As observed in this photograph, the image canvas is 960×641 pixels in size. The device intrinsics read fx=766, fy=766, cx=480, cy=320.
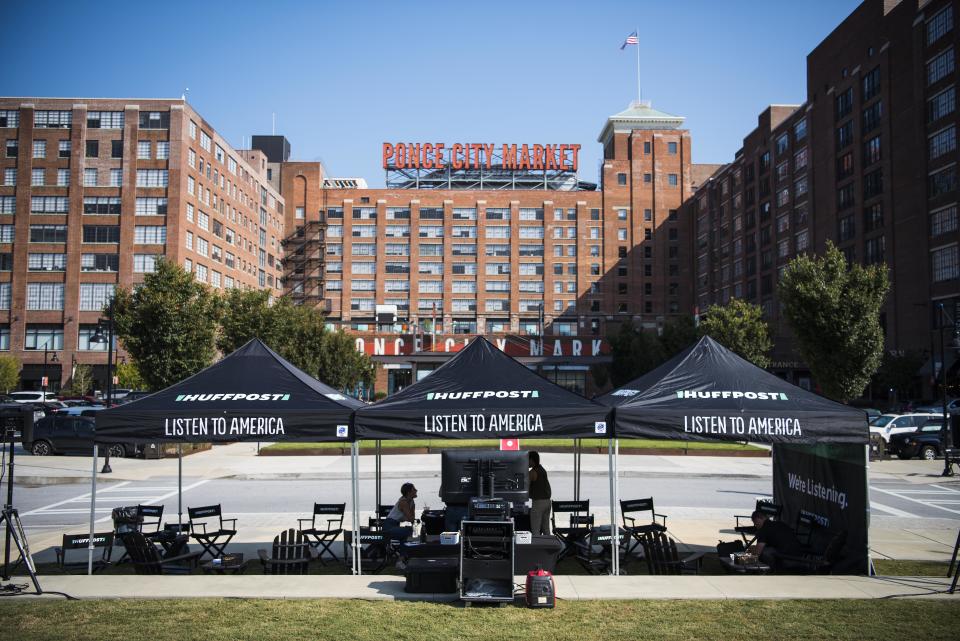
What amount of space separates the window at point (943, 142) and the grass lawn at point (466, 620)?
53.0m

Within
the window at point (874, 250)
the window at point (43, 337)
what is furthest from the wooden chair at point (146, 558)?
the window at point (43, 337)

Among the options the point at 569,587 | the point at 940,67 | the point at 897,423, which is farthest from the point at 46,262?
the point at 940,67

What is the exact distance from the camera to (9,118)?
75875mm

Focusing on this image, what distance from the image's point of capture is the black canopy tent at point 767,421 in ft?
38.0

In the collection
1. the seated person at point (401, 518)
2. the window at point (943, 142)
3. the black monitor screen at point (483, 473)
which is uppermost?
the window at point (943, 142)

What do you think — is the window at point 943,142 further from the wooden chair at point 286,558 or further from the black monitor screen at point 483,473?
the wooden chair at point 286,558

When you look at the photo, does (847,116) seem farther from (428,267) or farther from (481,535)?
(481,535)

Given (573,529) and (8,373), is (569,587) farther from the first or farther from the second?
(8,373)

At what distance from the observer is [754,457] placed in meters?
33.0

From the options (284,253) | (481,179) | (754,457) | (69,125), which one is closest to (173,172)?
(69,125)

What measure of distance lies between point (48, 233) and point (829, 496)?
79505 mm

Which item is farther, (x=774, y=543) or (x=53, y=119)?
(x=53, y=119)

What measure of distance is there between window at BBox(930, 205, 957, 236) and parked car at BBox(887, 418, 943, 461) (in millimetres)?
26723

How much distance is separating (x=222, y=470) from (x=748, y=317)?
37497mm
